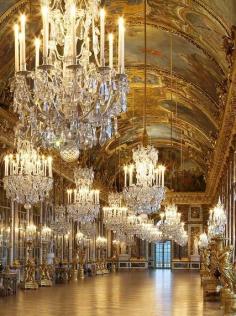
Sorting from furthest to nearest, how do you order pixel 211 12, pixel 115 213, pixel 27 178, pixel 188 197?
pixel 188 197 → pixel 115 213 → pixel 211 12 → pixel 27 178

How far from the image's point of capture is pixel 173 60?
24188mm

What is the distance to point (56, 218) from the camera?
29.3 meters

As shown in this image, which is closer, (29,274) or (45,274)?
(29,274)

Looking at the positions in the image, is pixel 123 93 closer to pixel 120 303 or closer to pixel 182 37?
pixel 120 303

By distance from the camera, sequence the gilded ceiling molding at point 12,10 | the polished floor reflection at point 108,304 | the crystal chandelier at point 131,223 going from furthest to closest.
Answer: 1. the crystal chandelier at point 131,223
2. the gilded ceiling molding at point 12,10
3. the polished floor reflection at point 108,304

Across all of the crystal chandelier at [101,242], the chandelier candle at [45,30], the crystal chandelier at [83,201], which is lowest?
the crystal chandelier at [101,242]

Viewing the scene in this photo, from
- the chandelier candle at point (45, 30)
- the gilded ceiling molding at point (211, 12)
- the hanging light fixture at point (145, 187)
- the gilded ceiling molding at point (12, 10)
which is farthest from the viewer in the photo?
the gilded ceiling molding at point (12, 10)

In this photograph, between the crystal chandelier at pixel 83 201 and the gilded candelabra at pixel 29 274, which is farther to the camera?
the gilded candelabra at pixel 29 274

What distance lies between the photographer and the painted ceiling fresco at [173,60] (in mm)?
18453

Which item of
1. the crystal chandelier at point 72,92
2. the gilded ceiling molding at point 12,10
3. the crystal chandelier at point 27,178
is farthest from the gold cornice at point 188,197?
the crystal chandelier at point 72,92

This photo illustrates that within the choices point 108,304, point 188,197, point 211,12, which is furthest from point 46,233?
point 188,197

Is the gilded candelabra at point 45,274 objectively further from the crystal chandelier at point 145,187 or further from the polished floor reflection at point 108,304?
the crystal chandelier at point 145,187

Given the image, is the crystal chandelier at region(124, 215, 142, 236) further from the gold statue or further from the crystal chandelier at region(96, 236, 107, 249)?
the crystal chandelier at region(96, 236, 107, 249)

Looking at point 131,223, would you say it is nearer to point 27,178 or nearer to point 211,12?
point 27,178
